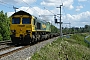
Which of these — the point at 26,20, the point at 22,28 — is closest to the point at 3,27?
the point at 26,20

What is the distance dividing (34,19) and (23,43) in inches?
121

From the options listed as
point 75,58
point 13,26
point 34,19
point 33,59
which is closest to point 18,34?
point 13,26

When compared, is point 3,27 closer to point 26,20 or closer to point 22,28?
point 26,20

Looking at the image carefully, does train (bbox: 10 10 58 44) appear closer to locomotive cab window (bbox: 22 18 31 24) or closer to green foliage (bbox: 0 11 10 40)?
locomotive cab window (bbox: 22 18 31 24)

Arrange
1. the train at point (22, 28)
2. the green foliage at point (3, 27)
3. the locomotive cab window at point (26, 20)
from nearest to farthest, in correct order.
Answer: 1. the train at point (22, 28)
2. the locomotive cab window at point (26, 20)
3. the green foliage at point (3, 27)

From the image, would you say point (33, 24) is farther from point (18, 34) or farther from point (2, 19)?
point (2, 19)

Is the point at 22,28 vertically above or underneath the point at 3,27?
above

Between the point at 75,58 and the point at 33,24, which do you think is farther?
the point at 33,24

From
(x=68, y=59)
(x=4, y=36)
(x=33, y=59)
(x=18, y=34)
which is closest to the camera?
(x=33, y=59)

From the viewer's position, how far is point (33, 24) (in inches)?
1035

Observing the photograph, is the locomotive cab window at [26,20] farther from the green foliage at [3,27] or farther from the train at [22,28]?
the green foliage at [3,27]

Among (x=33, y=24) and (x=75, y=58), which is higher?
(x=33, y=24)

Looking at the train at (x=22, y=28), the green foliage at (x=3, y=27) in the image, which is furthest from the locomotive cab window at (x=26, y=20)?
the green foliage at (x=3, y=27)

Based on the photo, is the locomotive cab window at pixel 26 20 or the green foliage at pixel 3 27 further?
the green foliage at pixel 3 27
